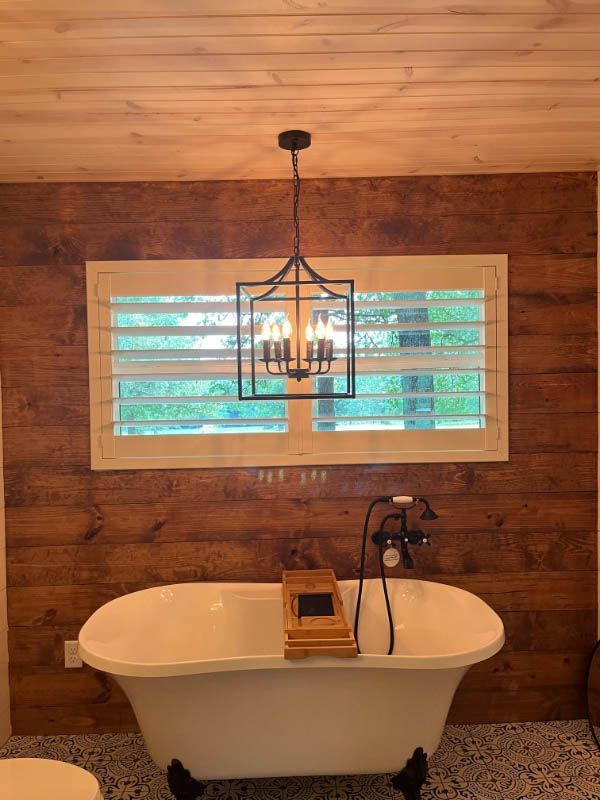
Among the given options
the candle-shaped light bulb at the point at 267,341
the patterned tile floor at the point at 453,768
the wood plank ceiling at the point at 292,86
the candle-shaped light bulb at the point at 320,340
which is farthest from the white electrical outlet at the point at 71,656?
the wood plank ceiling at the point at 292,86

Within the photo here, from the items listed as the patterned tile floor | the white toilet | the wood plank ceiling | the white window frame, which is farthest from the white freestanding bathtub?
the wood plank ceiling

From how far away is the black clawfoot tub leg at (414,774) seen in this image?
1.83 metres

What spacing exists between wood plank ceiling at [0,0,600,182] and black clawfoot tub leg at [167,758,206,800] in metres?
2.16

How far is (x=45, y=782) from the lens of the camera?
1.49 m

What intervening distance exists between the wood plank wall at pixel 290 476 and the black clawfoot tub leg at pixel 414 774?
761 millimetres

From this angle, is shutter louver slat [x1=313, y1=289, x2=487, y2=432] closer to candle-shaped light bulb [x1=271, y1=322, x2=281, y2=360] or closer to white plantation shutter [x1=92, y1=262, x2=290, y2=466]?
white plantation shutter [x1=92, y1=262, x2=290, y2=466]

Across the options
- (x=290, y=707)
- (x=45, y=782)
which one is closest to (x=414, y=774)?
(x=290, y=707)

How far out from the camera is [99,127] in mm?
1963

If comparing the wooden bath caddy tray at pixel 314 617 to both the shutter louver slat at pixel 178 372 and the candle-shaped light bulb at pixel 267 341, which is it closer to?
the shutter louver slat at pixel 178 372

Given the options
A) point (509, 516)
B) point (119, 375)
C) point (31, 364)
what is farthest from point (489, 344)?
point (31, 364)

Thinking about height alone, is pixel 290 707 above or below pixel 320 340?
below

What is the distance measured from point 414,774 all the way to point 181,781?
766mm

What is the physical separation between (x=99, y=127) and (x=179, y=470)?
141cm

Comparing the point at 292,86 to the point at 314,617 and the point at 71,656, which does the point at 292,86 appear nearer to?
the point at 314,617
